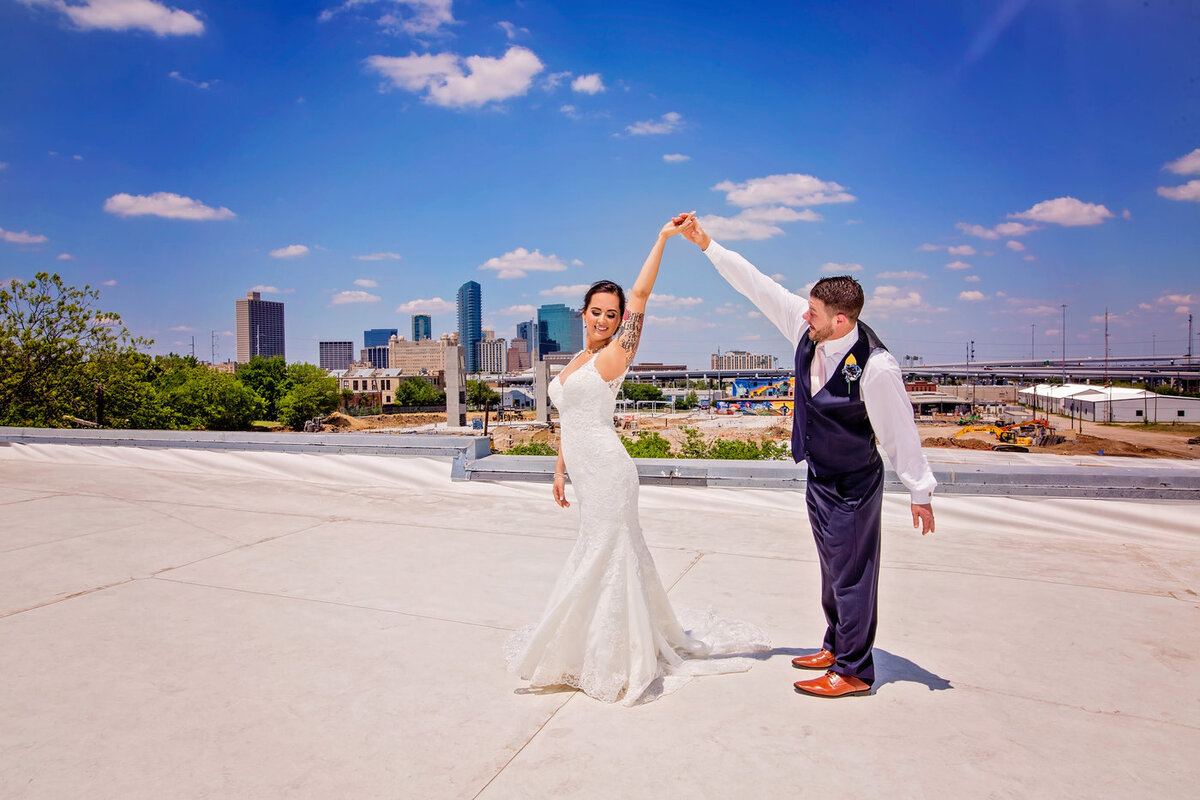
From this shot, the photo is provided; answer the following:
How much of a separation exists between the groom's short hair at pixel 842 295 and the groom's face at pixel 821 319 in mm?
22

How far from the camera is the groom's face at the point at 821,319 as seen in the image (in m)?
3.11

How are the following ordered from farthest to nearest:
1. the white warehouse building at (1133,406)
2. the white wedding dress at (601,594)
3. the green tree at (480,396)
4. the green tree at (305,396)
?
the green tree at (480,396)
the green tree at (305,396)
the white warehouse building at (1133,406)
the white wedding dress at (601,594)

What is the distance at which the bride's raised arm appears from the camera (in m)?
3.37

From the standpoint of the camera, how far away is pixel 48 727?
9.51ft

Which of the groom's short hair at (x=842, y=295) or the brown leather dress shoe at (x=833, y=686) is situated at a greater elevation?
the groom's short hair at (x=842, y=295)

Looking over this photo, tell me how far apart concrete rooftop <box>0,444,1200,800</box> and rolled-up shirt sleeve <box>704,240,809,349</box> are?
1.89m

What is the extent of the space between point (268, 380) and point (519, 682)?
9755cm

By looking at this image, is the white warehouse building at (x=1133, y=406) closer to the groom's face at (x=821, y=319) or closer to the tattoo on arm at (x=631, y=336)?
the groom's face at (x=821, y=319)

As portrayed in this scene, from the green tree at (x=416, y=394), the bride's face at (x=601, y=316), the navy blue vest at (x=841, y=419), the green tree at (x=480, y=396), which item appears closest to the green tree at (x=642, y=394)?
the green tree at (x=480, y=396)

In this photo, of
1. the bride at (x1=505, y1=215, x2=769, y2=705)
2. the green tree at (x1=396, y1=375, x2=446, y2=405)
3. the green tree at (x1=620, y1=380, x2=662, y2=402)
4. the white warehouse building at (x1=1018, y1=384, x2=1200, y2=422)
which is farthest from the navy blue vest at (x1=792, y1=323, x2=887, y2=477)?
the green tree at (x1=620, y1=380, x2=662, y2=402)

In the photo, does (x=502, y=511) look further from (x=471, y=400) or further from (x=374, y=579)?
(x=471, y=400)

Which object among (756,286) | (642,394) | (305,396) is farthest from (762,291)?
(642,394)

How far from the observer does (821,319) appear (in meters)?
3.13

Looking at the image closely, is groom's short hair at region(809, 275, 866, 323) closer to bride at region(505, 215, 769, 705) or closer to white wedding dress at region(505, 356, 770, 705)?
bride at region(505, 215, 769, 705)
